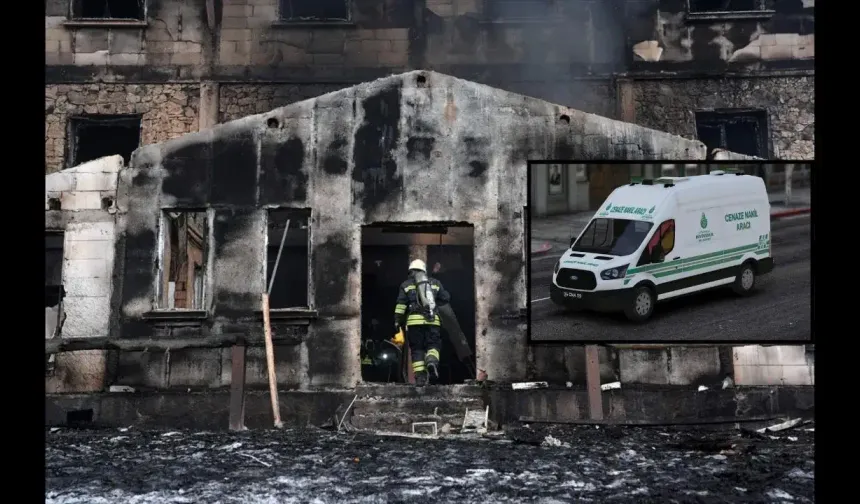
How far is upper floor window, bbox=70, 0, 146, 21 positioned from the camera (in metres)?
18.3

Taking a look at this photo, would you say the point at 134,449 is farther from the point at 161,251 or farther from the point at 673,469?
the point at 673,469

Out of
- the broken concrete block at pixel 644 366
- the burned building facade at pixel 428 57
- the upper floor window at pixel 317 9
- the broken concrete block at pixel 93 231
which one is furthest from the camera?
the upper floor window at pixel 317 9

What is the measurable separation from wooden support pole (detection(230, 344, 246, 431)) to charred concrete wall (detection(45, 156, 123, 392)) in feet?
6.81

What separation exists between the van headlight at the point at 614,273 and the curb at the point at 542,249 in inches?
35.1

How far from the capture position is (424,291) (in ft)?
42.1

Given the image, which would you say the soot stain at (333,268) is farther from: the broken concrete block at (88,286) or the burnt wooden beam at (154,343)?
the broken concrete block at (88,286)

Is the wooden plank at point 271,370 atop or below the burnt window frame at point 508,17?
below

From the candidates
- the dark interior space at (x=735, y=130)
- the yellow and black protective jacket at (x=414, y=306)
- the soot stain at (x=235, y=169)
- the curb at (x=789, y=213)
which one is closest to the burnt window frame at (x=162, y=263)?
the soot stain at (x=235, y=169)

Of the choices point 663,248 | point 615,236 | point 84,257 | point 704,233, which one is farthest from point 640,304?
point 84,257

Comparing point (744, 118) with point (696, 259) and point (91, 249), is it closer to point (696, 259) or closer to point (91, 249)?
point (696, 259)

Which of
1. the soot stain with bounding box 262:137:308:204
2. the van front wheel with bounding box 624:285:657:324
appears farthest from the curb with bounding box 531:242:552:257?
the soot stain with bounding box 262:137:308:204

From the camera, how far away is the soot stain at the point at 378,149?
13.2 meters

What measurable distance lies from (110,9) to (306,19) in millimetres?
4222

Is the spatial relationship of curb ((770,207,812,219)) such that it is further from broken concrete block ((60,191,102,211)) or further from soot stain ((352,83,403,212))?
broken concrete block ((60,191,102,211))
